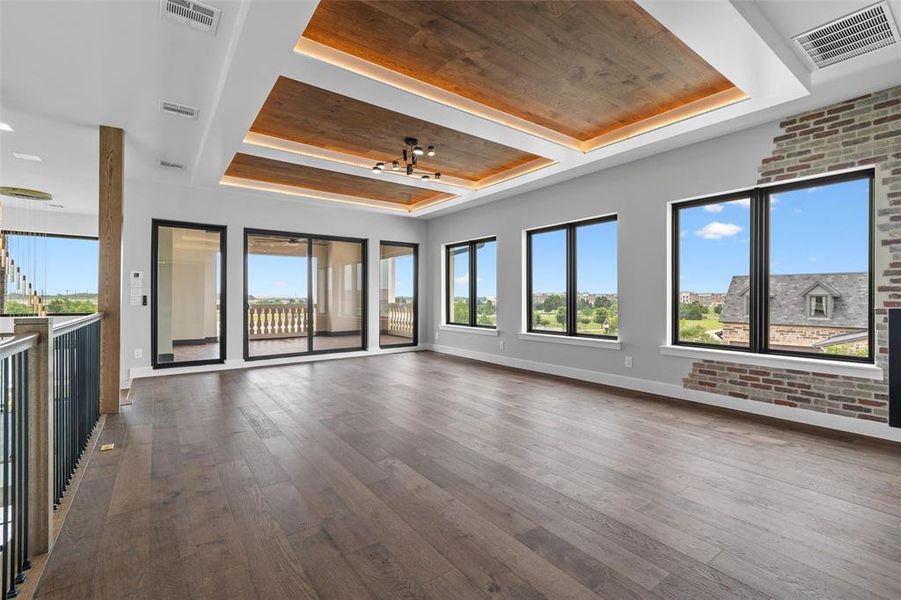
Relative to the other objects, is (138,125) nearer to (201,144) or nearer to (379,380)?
(201,144)

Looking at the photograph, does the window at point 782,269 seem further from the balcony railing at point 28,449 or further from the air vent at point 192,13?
the balcony railing at point 28,449

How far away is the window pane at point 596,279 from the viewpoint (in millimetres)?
5625

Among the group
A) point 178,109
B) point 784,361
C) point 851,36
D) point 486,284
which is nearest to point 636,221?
point 784,361

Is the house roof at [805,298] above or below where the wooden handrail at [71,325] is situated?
above

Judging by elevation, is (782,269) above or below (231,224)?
below

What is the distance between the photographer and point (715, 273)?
15.2 feet

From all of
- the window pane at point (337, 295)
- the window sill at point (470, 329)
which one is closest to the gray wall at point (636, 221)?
the window sill at point (470, 329)

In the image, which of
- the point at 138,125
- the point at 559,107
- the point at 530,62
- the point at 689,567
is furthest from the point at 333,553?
the point at 138,125

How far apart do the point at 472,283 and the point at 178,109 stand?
17.4 ft

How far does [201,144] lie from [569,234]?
15.6 feet

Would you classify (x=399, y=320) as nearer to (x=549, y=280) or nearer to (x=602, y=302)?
(x=549, y=280)

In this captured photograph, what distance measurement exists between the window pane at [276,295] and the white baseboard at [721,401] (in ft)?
12.2

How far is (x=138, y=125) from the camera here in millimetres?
4145

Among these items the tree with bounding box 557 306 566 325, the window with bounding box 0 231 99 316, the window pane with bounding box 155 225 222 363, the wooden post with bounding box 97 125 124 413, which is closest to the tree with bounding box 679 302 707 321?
the tree with bounding box 557 306 566 325
